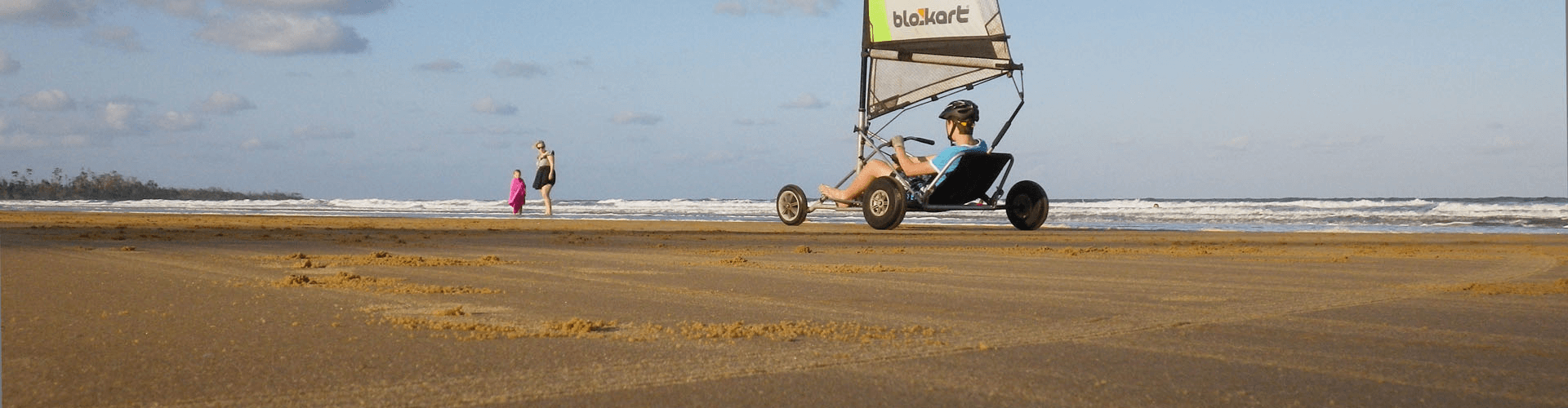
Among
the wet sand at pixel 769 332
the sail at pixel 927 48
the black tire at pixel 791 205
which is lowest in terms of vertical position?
the wet sand at pixel 769 332

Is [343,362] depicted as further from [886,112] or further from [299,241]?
[886,112]

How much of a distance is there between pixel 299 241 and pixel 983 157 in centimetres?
673

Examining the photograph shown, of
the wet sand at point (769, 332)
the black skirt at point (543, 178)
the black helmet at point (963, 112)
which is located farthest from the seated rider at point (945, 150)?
the black skirt at point (543, 178)

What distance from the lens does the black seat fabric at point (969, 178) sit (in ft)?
39.8

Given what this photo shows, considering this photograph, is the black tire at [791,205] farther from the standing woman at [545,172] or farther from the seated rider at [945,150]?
the standing woman at [545,172]

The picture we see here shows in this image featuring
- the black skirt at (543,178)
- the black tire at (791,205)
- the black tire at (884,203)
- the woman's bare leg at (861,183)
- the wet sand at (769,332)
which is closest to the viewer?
the wet sand at (769,332)

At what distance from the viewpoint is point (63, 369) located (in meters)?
2.37

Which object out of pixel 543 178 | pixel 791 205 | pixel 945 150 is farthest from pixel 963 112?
pixel 543 178

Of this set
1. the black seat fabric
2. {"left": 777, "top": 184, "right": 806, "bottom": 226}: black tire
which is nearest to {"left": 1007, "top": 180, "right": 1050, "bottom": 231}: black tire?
the black seat fabric

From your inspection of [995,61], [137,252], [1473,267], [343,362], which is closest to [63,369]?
[343,362]

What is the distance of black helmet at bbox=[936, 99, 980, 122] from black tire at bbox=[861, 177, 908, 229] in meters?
0.94

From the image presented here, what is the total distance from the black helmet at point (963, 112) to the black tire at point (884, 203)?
36.9 inches

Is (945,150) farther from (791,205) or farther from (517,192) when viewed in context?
(517,192)

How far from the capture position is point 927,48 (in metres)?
13.7
